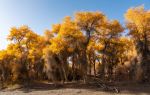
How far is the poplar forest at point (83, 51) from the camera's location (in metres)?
52.8


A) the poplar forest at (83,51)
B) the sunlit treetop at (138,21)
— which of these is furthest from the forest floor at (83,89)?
the sunlit treetop at (138,21)

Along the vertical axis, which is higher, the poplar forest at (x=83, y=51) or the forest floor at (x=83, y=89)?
the poplar forest at (x=83, y=51)

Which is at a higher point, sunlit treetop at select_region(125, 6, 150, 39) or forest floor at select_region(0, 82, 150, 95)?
sunlit treetop at select_region(125, 6, 150, 39)

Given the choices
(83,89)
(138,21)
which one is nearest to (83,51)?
(83,89)

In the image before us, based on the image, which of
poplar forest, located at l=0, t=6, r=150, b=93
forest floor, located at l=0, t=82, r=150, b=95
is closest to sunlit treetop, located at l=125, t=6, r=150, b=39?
poplar forest, located at l=0, t=6, r=150, b=93

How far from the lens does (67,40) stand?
53219mm

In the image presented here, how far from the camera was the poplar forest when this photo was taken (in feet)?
173

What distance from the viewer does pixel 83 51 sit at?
53875mm

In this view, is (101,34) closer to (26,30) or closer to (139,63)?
(139,63)

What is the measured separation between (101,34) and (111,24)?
2848 millimetres

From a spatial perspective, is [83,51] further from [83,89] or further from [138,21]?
[138,21]

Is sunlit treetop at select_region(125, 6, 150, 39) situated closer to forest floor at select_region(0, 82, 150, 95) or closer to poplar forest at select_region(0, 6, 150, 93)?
poplar forest at select_region(0, 6, 150, 93)

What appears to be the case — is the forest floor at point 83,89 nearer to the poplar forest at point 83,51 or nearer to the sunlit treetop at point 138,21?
the poplar forest at point 83,51

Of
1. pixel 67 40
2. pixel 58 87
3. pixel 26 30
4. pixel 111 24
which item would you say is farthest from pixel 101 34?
pixel 26 30
